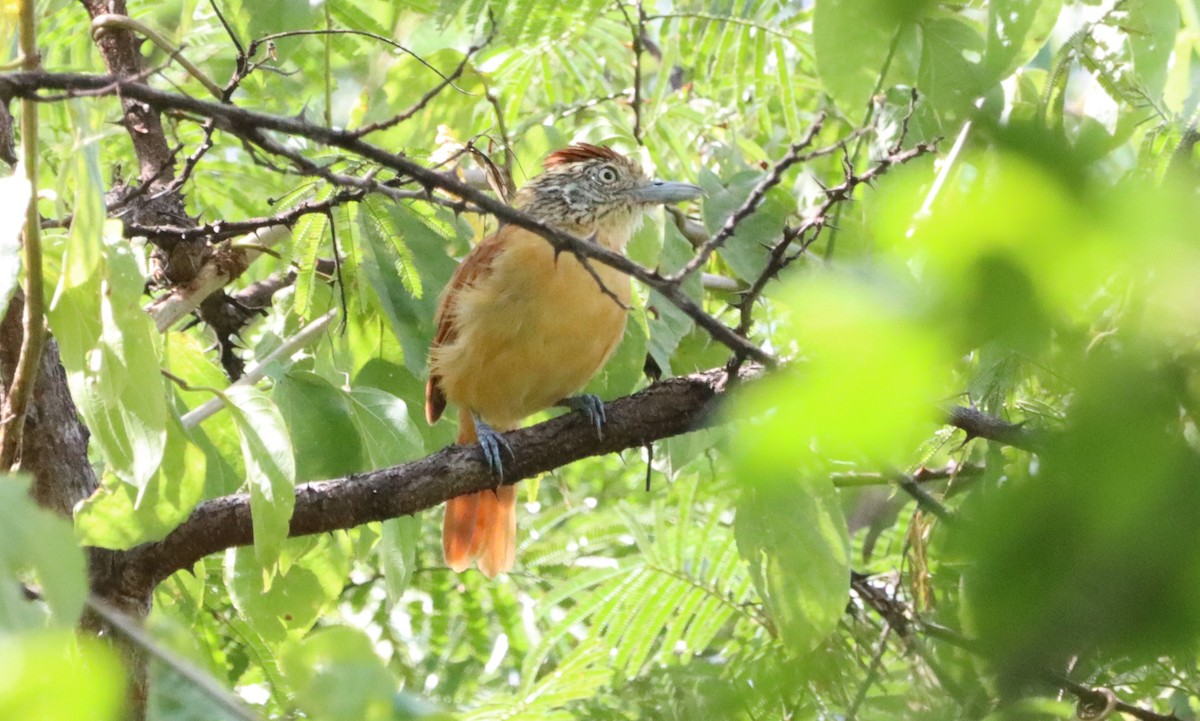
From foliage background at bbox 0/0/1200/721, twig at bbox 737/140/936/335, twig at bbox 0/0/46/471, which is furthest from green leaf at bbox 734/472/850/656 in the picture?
twig at bbox 0/0/46/471

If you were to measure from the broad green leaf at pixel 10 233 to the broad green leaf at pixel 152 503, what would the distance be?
2.39 ft

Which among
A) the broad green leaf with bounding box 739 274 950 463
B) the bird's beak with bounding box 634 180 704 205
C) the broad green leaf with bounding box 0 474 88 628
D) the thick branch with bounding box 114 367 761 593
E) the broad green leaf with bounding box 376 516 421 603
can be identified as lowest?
the broad green leaf with bounding box 376 516 421 603

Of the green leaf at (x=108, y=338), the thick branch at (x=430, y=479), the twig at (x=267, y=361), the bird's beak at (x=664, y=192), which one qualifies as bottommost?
the thick branch at (x=430, y=479)

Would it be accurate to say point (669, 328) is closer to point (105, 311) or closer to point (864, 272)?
point (105, 311)

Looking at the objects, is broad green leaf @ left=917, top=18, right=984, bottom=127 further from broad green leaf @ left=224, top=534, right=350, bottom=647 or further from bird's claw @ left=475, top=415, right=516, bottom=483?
broad green leaf @ left=224, top=534, right=350, bottom=647

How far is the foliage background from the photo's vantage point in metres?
0.75

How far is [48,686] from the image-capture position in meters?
0.87

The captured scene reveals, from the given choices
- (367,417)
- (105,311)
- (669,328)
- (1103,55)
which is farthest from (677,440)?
(105,311)

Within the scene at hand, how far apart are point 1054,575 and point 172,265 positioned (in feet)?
13.9

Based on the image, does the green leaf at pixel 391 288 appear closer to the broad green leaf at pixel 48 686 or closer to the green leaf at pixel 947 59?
the green leaf at pixel 947 59

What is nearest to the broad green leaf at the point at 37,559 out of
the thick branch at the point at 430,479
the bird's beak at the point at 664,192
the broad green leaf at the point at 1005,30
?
the broad green leaf at the point at 1005,30

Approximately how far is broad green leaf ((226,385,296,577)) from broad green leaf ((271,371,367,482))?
30.8 inches

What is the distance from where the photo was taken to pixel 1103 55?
3.84 metres

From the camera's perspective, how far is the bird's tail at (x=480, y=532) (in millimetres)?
5258
